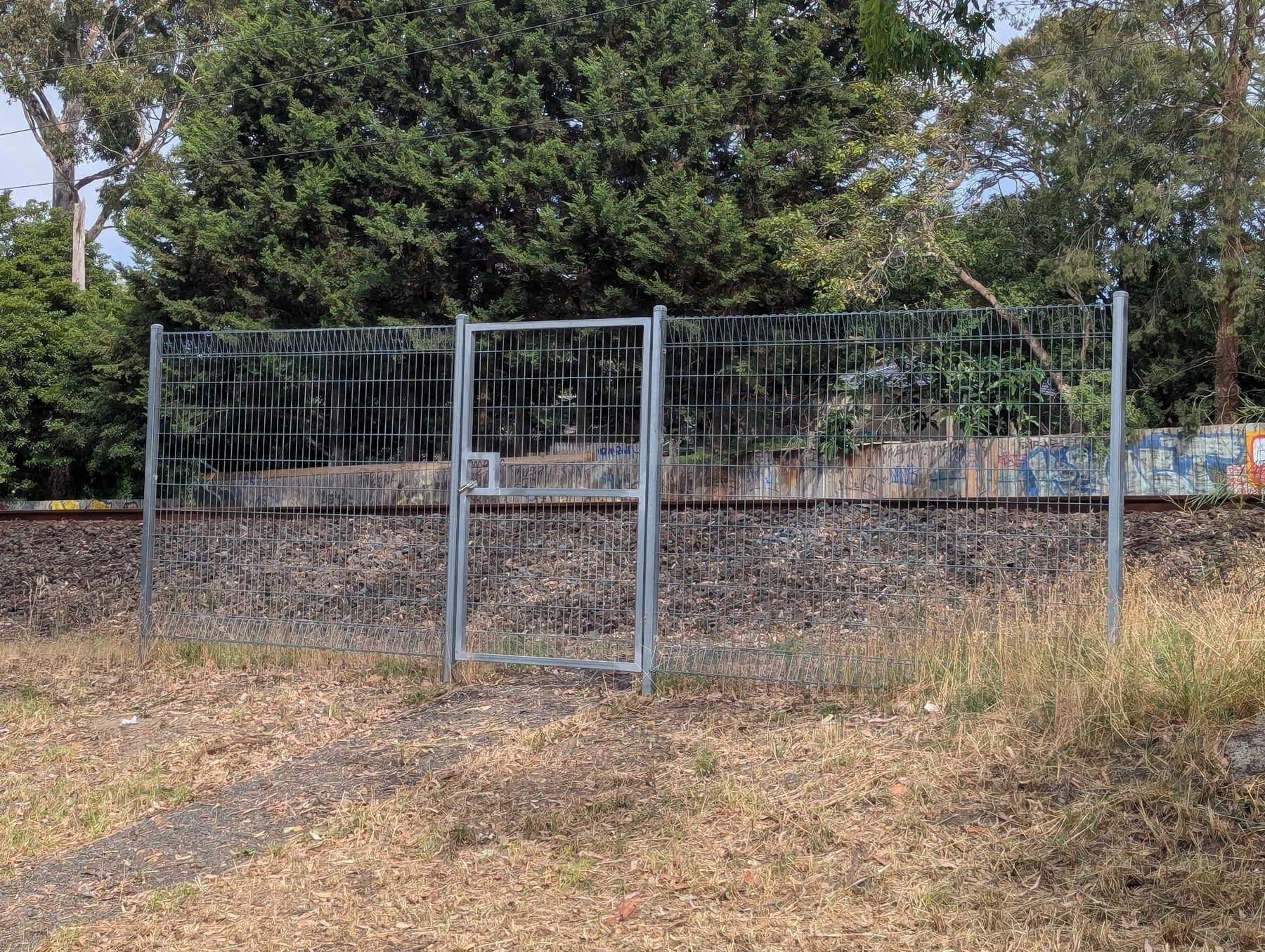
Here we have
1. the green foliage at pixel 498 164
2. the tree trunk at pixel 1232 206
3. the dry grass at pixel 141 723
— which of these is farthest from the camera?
the green foliage at pixel 498 164

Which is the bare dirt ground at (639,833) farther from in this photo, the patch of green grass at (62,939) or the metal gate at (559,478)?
the metal gate at (559,478)

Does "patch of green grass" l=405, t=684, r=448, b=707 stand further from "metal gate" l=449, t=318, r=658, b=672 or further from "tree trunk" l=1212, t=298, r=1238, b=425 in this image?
"tree trunk" l=1212, t=298, r=1238, b=425

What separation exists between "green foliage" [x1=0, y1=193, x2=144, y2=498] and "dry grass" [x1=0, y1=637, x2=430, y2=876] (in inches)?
729

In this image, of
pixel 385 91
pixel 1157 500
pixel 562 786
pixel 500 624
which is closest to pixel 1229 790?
pixel 562 786

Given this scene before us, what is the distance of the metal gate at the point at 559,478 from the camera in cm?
708

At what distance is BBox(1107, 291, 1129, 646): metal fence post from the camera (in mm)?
5953

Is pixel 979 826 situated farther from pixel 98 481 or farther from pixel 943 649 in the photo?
pixel 98 481

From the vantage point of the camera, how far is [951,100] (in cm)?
2216

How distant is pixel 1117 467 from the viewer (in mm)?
6008

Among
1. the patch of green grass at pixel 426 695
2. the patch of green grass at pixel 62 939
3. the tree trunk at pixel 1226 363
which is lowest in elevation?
the patch of green grass at pixel 62 939

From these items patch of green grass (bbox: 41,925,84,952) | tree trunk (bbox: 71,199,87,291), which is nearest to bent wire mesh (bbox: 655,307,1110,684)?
patch of green grass (bbox: 41,925,84,952)

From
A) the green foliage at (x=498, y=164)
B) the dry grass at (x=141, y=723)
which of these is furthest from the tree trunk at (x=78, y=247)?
the dry grass at (x=141, y=723)

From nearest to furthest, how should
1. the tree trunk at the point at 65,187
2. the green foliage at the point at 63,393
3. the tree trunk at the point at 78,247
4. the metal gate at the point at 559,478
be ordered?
the metal gate at the point at 559,478 → the green foliage at the point at 63,393 → the tree trunk at the point at 78,247 → the tree trunk at the point at 65,187

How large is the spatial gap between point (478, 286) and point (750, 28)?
24.5 feet
